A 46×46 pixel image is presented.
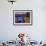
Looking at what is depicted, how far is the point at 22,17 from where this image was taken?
5262 millimetres

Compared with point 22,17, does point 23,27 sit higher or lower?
lower

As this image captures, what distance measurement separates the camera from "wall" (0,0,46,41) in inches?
205

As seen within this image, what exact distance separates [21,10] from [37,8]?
643 mm

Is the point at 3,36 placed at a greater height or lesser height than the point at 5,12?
lesser

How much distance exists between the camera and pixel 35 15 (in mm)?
5246

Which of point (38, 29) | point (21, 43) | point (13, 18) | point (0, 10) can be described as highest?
point (0, 10)

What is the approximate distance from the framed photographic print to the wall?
0.40 feet

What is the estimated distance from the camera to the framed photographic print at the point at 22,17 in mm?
5215

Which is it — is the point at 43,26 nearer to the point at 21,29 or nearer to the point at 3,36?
the point at 21,29

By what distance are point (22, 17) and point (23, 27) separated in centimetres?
40

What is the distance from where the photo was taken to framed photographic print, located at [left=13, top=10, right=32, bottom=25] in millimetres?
5215

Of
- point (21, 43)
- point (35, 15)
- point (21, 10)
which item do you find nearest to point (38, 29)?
point (35, 15)

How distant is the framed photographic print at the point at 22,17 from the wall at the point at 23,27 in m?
0.12

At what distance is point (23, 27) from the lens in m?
5.25
